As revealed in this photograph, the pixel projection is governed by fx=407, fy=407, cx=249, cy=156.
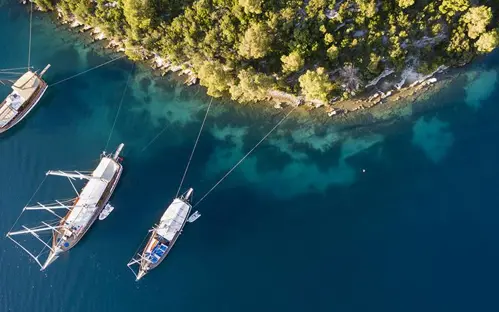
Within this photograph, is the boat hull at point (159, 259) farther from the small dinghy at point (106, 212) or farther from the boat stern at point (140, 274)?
the small dinghy at point (106, 212)

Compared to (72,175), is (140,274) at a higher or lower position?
lower

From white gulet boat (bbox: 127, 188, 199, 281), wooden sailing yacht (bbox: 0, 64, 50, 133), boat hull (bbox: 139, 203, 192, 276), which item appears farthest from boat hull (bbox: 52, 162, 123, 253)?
wooden sailing yacht (bbox: 0, 64, 50, 133)

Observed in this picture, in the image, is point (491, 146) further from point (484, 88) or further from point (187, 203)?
point (187, 203)

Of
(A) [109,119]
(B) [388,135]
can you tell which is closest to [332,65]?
(B) [388,135]

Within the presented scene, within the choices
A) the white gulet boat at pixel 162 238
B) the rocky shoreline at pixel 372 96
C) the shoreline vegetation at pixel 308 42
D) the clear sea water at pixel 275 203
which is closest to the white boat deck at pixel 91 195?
the clear sea water at pixel 275 203

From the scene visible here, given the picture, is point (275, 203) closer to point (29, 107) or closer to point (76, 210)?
point (76, 210)

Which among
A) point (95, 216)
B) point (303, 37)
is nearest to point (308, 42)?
point (303, 37)
